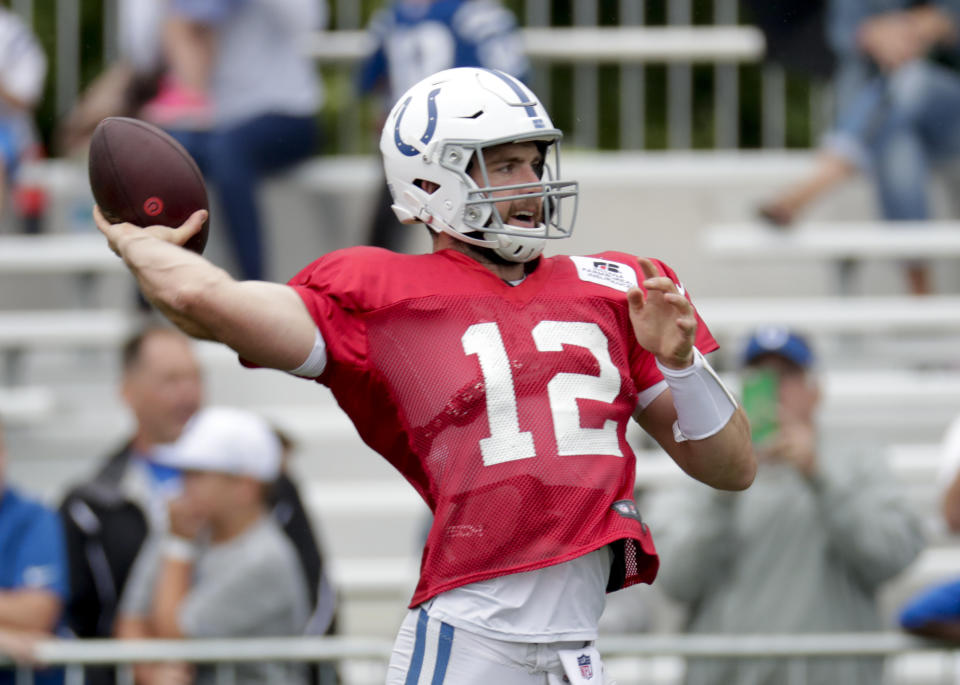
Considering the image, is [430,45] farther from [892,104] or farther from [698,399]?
[698,399]

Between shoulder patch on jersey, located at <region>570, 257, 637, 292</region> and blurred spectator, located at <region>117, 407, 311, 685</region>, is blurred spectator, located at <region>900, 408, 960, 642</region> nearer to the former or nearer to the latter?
blurred spectator, located at <region>117, 407, 311, 685</region>

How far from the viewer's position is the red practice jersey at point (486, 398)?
2.73m

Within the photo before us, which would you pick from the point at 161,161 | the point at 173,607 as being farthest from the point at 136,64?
the point at 161,161

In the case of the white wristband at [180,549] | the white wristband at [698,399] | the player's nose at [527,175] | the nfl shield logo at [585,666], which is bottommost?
the white wristband at [180,549]

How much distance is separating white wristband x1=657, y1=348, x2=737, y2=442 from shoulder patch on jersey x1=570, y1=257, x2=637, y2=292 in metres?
0.19

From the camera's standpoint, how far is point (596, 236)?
6988mm

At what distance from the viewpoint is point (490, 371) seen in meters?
2.73

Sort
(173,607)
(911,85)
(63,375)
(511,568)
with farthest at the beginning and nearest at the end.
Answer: (63,375)
(911,85)
(173,607)
(511,568)

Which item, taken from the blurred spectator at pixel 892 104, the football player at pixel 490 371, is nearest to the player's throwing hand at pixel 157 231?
the football player at pixel 490 371

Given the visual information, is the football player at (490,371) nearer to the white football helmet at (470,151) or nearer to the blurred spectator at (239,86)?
the white football helmet at (470,151)

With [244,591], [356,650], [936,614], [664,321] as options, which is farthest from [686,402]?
[244,591]

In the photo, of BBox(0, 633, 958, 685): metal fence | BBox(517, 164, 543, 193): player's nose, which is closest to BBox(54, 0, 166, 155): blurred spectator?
BBox(0, 633, 958, 685): metal fence

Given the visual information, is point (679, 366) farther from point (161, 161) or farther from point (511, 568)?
point (161, 161)

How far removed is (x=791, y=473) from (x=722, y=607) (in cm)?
44
